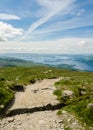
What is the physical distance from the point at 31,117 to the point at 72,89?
6.69 m

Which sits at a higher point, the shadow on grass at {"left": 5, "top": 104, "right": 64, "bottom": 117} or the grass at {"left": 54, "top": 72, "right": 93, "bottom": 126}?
the grass at {"left": 54, "top": 72, "right": 93, "bottom": 126}

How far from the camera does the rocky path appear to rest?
51.0 feet

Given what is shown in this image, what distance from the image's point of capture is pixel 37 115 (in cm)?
1773

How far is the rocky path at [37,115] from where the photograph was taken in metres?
15.5

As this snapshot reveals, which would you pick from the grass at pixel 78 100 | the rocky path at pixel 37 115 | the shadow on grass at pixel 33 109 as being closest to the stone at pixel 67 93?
the grass at pixel 78 100

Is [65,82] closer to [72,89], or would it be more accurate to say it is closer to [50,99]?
[72,89]

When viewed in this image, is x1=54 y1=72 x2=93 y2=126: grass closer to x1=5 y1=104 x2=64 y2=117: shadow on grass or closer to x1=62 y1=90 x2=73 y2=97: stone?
x1=62 y1=90 x2=73 y2=97: stone

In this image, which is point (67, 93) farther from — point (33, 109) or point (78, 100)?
point (33, 109)

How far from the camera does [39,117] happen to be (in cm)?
1719

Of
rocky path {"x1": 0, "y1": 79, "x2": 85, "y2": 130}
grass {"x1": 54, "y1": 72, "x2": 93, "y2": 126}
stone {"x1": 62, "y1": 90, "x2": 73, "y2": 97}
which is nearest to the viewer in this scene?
rocky path {"x1": 0, "y1": 79, "x2": 85, "y2": 130}

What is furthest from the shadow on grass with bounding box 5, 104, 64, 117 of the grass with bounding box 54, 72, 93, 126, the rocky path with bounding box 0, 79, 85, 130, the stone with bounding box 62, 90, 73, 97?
the stone with bounding box 62, 90, 73, 97

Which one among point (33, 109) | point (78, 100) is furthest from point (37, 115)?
point (78, 100)

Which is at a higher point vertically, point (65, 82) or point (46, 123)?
point (65, 82)

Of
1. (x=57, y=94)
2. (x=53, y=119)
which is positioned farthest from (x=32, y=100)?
(x=53, y=119)
